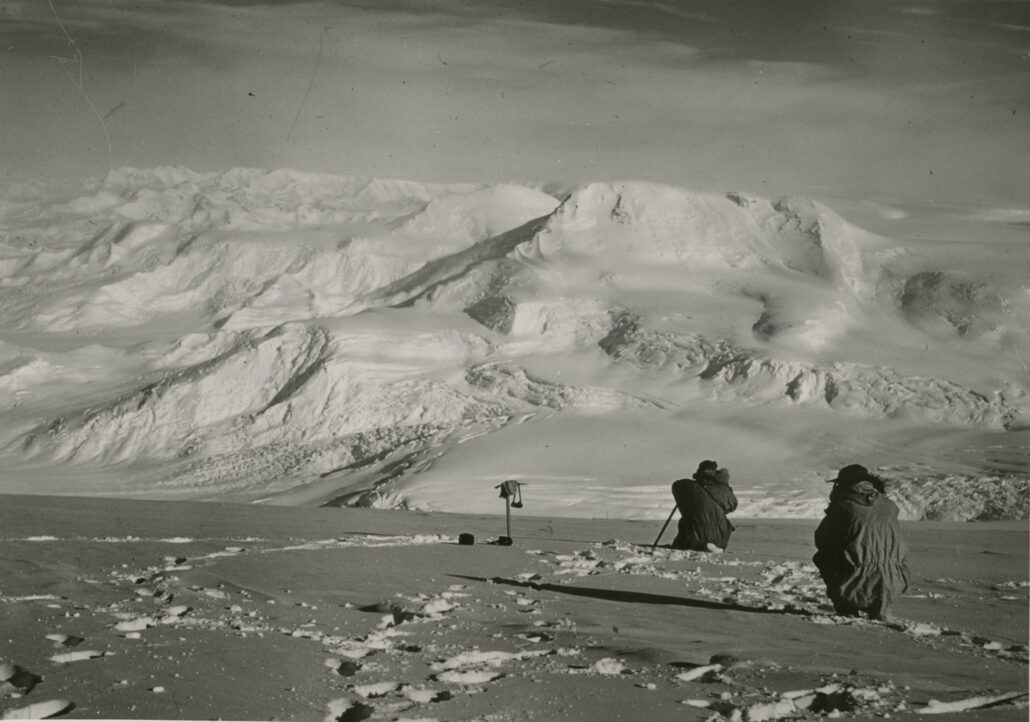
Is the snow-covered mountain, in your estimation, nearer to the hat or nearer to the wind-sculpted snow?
the wind-sculpted snow

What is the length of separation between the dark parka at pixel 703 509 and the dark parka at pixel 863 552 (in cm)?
410

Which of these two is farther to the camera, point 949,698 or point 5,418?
point 5,418

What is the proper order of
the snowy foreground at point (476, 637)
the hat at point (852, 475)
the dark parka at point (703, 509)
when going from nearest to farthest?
the snowy foreground at point (476, 637) → the hat at point (852, 475) → the dark parka at point (703, 509)

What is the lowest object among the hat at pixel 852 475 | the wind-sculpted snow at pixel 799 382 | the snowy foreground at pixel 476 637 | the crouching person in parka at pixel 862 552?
the snowy foreground at pixel 476 637

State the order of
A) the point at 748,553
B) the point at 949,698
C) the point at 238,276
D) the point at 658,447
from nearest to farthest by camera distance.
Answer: the point at 949,698 → the point at 748,553 → the point at 658,447 → the point at 238,276

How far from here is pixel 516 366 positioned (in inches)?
1687

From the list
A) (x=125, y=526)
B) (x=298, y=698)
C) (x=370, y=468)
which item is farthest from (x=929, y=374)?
(x=298, y=698)

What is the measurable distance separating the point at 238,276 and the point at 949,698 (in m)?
57.2

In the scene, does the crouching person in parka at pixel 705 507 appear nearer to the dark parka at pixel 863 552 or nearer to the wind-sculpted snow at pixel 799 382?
the dark parka at pixel 863 552

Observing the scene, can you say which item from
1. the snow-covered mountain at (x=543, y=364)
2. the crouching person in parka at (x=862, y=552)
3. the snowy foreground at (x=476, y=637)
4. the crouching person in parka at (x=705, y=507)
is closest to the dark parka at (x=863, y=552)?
the crouching person in parka at (x=862, y=552)

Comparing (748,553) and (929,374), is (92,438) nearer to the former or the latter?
(929,374)

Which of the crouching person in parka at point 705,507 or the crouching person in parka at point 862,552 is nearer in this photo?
the crouching person in parka at point 862,552

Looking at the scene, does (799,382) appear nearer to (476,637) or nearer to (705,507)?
(705,507)

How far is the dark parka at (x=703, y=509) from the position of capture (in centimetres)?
1293
